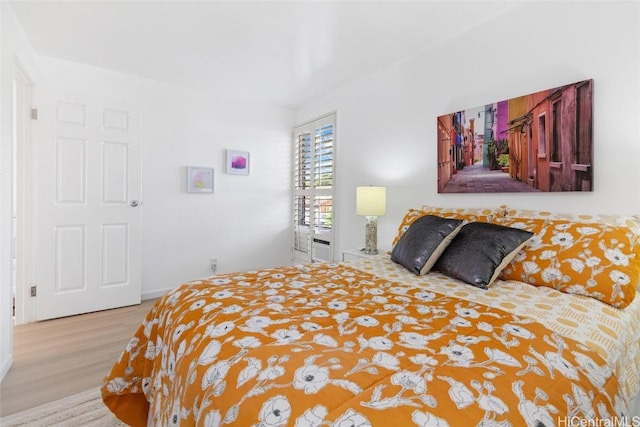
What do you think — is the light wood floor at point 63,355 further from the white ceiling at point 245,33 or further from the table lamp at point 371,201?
the white ceiling at point 245,33

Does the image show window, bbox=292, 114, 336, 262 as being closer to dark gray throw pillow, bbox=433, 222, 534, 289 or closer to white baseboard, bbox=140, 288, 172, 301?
white baseboard, bbox=140, 288, 172, 301

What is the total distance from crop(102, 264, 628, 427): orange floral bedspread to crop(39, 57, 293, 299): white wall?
7.72 ft

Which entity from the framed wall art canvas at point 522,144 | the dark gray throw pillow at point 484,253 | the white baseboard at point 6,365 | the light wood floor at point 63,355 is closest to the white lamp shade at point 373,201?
the framed wall art canvas at point 522,144

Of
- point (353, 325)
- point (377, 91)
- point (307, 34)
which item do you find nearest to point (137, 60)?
point (307, 34)

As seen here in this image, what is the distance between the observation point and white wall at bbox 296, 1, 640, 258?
171 centimetres

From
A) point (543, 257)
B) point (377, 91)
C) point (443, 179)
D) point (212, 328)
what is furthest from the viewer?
point (377, 91)

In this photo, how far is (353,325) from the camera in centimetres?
104

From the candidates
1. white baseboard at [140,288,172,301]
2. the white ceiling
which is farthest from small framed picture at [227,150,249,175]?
white baseboard at [140,288,172,301]

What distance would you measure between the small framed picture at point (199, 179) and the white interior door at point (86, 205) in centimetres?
55

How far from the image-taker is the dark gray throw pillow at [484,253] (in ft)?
5.13

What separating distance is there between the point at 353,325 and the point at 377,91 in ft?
8.86

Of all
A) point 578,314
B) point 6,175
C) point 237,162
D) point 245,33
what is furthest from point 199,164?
point 578,314

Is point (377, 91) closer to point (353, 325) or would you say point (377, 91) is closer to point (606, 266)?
point (606, 266)

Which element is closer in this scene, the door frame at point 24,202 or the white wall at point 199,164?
the door frame at point 24,202
